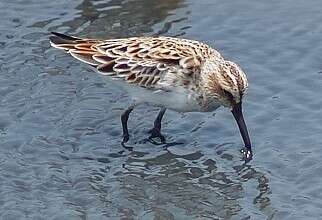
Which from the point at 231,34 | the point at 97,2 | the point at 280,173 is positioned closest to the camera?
the point at 280,173

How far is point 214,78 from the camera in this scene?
8.89 metres

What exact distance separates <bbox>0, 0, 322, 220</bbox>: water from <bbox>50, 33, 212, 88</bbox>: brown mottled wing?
290mm

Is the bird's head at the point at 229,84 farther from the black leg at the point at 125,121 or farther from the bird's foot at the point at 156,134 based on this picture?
the black leg at the point at 125,121

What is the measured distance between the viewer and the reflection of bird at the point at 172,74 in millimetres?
8844

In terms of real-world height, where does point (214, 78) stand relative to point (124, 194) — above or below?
above

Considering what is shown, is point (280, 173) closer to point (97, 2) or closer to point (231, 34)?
point (231, 34)

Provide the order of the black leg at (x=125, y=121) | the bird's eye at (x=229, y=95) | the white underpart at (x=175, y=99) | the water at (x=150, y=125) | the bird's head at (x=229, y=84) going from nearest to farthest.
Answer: the water at (x=150, y=125), the bird's head at (x=229, y=84), the bird's eye at (x=229, y=95), the white underpart at (x=175, y=99), the black leg at (x=125, y=121)

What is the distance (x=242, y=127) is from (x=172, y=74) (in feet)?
2.55

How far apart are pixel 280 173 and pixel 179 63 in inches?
53.2

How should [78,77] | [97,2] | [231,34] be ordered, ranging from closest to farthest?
1. [78,77]
2. [231,34]
3. [97,2]

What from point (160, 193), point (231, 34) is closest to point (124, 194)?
point (160, 193)

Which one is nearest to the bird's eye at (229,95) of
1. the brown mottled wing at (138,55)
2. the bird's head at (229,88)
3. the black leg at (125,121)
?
the bird's head at (229,88)

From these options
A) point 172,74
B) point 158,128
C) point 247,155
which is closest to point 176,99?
point 172,74

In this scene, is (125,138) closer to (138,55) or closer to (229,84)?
(138,55)
